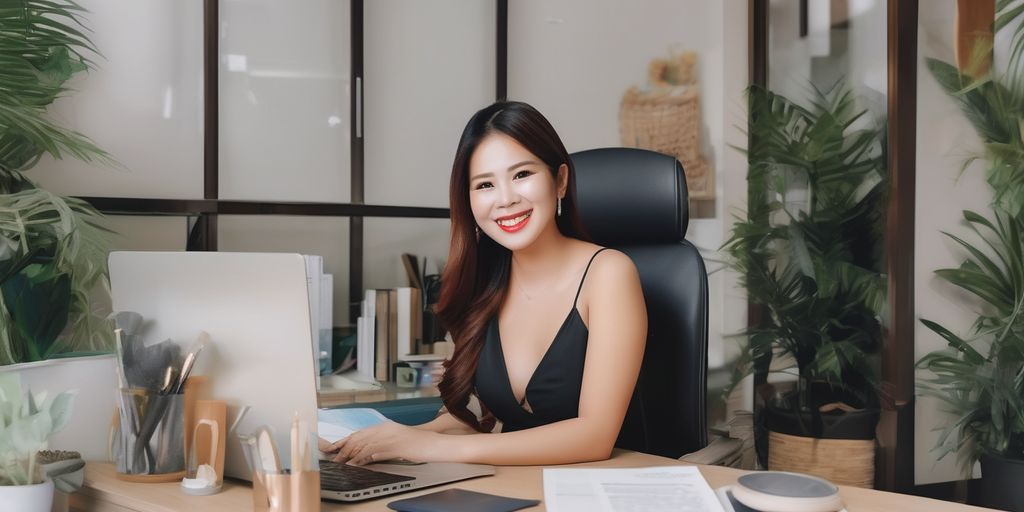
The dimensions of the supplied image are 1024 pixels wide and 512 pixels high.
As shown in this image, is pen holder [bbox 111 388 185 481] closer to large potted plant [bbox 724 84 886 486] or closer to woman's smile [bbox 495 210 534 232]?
woman's smile [bbox 495 210 534 232]

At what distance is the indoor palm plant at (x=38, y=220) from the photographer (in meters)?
2.27

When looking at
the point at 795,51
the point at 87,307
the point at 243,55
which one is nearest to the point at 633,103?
the point at 795,51

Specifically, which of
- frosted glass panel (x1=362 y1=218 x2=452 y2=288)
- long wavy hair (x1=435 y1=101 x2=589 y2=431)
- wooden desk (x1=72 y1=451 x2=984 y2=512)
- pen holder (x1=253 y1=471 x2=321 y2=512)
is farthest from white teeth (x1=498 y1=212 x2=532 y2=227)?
frosted glass panel (x1=362 y1=218 x2=452 y2=288)

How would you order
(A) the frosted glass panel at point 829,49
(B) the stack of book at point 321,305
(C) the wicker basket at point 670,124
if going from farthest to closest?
(C) the wicker basket at point 670,124 → (A) the frosted glass panel at point 829,49 → (B) the stack of book at point 321,305

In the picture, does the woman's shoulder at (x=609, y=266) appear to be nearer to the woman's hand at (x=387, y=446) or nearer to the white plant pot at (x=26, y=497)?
the woman's hand at (x=387, y=446)

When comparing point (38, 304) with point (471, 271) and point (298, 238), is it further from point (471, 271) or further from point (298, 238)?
point (471, 271)

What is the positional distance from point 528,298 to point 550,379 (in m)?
0.20

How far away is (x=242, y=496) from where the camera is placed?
1.26 m

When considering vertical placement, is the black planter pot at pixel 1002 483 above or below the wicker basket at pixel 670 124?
below

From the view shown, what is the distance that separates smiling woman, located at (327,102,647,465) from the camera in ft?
5.85

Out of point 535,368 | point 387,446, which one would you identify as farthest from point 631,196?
point 387,446

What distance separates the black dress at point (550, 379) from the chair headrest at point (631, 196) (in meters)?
0.21

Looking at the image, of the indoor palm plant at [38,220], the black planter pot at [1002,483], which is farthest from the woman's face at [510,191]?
the black planter pot at [1002,483]

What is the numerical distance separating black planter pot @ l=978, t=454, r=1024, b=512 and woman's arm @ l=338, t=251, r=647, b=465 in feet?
5.21
